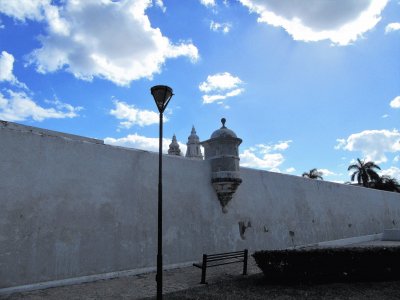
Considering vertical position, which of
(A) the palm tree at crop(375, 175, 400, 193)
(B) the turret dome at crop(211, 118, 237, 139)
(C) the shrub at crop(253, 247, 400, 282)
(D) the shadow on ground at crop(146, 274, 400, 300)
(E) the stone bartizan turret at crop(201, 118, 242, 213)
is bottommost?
(D) the shadow on ground at crop(146, 274, 400, 300)

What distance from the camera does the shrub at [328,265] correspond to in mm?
7535

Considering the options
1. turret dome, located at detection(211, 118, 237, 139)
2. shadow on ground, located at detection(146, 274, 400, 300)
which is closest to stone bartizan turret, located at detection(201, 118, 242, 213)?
turret dome, located at detection(211, 118, 237, 139)

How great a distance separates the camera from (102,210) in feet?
27.0

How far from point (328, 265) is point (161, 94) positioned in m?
5.19

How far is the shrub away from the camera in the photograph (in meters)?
7.54

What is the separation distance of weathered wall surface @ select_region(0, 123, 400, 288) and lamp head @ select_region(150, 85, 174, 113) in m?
2.95

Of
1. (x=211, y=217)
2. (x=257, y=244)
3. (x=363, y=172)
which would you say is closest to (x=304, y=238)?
(x=257, y=244)

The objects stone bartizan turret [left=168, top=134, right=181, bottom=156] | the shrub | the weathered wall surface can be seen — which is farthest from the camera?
stone bartizan turret [left=168, top=134, right=181, bottom=156]

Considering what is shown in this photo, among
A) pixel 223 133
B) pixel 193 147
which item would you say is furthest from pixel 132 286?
pixel 193 147

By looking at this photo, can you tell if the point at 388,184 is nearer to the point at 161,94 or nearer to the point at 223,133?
the point at 223,133

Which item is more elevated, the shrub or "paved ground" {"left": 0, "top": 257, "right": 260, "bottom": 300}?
the shrub

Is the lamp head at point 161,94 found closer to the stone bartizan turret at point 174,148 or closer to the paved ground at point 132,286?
the paved ground at point 132,286

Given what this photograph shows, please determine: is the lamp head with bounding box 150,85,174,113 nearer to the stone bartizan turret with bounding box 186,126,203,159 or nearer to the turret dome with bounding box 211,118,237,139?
the turret dome with bounding box 211,118,237,139

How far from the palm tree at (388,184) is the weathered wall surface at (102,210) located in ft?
98.8
